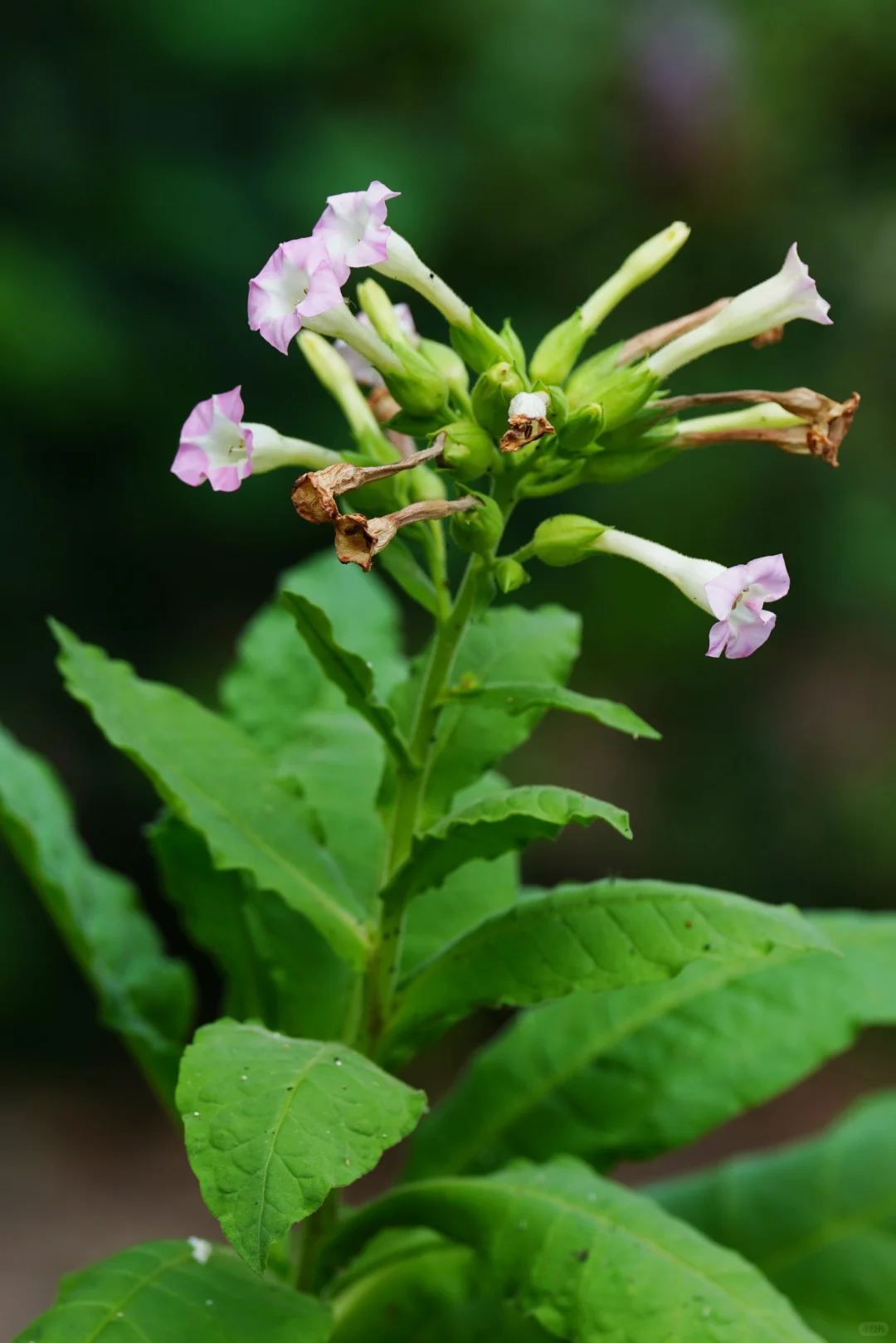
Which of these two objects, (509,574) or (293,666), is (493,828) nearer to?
(509,574)

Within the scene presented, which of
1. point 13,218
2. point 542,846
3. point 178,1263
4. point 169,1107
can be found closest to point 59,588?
point 13,218

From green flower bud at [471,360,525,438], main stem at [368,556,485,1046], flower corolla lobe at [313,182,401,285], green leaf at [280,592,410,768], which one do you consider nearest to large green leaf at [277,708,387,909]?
main stem at [368,556,485,1046]

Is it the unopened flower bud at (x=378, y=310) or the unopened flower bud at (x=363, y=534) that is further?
the unopened flower bud at (x=378, y=310)

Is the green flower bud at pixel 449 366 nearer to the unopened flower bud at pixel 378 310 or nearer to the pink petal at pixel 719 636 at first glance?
the unopened flower bud at pixel 378 310

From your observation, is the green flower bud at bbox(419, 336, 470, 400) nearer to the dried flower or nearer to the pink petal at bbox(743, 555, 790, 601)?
the dried flower

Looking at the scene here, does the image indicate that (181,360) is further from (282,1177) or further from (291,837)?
(282,1177)

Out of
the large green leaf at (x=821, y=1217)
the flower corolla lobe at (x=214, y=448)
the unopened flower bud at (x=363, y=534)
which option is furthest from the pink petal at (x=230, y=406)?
the large green leaf at (x=821, y=1217)

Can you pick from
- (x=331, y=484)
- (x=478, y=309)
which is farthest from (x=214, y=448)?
(x=478, y=309)
